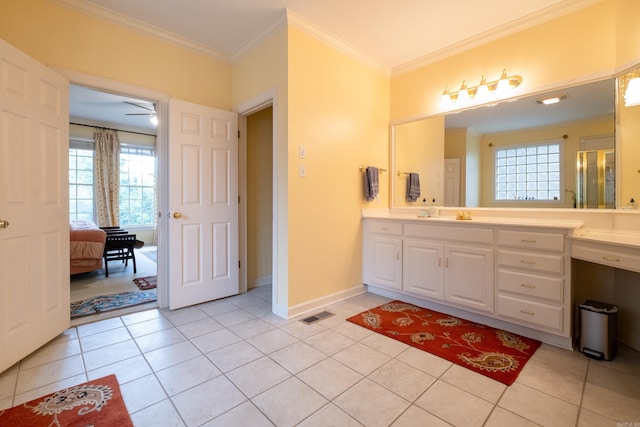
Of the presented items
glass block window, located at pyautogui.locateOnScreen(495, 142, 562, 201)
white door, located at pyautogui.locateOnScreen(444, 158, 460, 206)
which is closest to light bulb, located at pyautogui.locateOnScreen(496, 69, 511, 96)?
glass block window, located at pyautogui.locateOnScreen(495, 142, 562, 201)

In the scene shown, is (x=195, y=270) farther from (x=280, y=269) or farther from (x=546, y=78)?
(x=546, y=78)

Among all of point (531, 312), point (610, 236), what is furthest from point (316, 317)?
point (610, 236)

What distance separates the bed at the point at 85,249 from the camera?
12.4 ft

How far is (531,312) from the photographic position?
7.29ft

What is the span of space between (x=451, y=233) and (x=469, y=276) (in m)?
0.39

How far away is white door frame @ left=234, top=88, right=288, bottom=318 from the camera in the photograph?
9.00 feet

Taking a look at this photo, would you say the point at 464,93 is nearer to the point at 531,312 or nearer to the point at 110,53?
→ the point at 531,312

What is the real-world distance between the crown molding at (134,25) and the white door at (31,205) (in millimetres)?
660

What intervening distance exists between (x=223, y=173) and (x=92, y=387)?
2.08 metres

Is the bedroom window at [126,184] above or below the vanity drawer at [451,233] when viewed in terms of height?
above

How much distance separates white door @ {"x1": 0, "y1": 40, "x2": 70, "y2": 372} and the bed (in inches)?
70.1

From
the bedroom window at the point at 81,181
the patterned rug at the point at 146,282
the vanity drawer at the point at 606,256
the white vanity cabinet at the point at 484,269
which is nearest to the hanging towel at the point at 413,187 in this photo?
the white vanity cabinet at the point at 484,269

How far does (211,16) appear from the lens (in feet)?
8.55

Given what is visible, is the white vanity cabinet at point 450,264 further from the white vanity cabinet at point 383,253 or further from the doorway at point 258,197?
the doorway at point 258,197
